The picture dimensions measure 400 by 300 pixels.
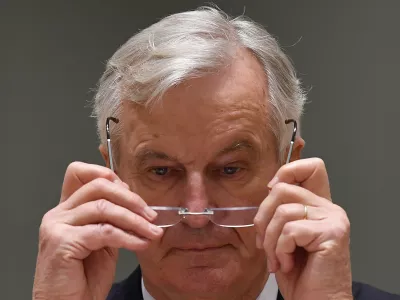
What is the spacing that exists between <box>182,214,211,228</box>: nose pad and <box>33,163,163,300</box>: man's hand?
6.4 inches

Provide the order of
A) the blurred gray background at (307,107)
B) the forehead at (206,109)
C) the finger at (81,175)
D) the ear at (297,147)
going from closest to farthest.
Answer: the finger at (81,175) → the forehead at (206,109) → the ear at (297,147) → the blurred gray background at (307,107)

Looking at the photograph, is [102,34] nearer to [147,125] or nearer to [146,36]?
[146,36]

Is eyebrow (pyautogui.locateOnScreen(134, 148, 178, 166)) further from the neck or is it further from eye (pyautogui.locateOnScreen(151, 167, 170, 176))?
the neck

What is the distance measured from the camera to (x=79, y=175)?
1.84 metres

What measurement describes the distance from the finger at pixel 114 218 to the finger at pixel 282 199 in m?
0.27

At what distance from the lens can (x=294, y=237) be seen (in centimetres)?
168

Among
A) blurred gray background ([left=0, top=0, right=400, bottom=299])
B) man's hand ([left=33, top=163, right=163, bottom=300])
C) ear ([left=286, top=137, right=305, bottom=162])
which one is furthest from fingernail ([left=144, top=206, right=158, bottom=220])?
blurred gray background ([left=0, top=0, right=400, bottom=299])

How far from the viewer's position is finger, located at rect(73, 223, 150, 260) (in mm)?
1721

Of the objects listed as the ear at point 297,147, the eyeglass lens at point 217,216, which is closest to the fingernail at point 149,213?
the eyeglass lens at point 217,216

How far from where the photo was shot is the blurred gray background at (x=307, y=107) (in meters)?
2.72

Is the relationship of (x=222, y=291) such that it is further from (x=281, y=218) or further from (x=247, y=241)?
(x=281, y=218)

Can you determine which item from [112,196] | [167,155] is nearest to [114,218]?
[112,196]

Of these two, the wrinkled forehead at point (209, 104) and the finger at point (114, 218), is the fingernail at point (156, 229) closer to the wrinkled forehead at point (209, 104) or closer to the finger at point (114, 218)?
the finger at point (114, 218)

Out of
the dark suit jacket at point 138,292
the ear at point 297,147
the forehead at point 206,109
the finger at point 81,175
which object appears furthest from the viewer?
the dark suit jacket at point 138,292
